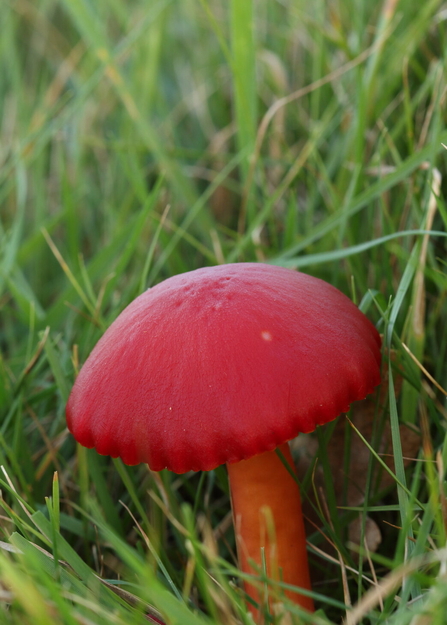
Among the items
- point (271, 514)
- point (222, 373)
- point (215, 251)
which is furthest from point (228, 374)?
point (215, 251)

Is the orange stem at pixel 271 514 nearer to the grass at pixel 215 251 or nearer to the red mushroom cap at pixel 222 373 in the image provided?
the grass at pixel 215 251

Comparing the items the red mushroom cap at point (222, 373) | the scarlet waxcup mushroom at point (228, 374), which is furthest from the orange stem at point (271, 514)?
the red mushroom cap at point (222, 373)

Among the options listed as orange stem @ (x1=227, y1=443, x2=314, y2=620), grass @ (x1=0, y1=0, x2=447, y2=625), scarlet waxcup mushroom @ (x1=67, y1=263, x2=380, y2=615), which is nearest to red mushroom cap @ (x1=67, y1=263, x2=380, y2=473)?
scarlet waxcup mushroom @ (x1=67, y1=263, x2=380, y2=615)

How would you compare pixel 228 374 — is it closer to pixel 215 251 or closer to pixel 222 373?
pixel 222 373

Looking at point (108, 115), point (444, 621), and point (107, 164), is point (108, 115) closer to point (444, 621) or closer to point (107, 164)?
point (107, 164)

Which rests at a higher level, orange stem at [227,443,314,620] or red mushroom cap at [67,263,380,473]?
red mushroom cap at [67,263,380,473]

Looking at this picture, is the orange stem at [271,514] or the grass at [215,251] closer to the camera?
the grass at [215,251]

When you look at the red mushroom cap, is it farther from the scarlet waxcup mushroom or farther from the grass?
the grass
